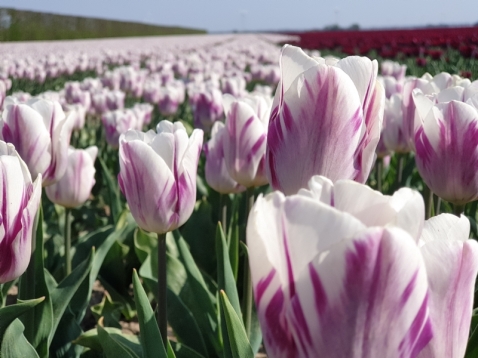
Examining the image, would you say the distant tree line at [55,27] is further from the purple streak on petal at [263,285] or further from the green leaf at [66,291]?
the purple streak on petal at [263,285]

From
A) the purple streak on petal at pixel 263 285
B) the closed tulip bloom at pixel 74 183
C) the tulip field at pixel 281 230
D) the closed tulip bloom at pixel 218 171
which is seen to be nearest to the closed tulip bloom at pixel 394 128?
the tulip field at pixel 281 230

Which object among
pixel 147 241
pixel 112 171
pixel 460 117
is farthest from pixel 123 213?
pixel 460 117

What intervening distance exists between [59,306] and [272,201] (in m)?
1.14

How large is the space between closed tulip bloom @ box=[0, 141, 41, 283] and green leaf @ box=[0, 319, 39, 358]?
212mm

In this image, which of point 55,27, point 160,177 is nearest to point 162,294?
point 160,177

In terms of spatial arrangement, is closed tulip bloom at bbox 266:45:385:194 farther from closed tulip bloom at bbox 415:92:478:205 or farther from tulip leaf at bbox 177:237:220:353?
tulip leaf at bbox 177:237:220:353

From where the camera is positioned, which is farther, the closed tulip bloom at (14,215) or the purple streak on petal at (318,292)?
the closed tulip bloom at (14,215)

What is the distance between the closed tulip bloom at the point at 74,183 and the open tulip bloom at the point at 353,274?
151 cm

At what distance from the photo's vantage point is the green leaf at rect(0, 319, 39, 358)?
3.77 feet

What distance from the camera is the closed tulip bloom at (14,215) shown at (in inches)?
37.0

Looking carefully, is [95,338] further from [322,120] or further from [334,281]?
[334,281]

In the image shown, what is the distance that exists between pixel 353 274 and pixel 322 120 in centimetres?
39

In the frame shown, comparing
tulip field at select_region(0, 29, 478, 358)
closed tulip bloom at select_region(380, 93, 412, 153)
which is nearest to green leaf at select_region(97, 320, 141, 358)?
tulip field at select_region(0, 29, 478, 358)

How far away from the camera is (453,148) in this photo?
3.74 feet
